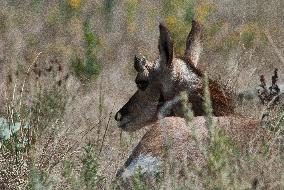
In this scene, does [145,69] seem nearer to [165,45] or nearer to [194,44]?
[165,45]

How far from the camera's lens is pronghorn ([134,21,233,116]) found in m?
7.36

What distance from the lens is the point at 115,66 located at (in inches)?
570

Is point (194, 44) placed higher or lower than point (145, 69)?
lower

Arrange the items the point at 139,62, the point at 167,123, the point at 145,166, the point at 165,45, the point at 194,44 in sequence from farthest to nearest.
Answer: the point at 194,44
the point at 139,62
the point at 165,45
the point at 167,123
the point at 145,166

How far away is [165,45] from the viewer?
739cm

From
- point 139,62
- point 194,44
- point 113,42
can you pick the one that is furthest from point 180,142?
point 113,42

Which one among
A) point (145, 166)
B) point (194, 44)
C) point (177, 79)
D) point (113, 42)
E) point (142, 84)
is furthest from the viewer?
point (113, 42)

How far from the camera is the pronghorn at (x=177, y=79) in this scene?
290 inches

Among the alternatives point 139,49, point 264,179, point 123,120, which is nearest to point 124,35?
point 139,49

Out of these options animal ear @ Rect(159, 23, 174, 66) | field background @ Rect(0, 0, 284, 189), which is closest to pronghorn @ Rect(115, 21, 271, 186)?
animal ear @ Rect(159, 23, 174, 66)

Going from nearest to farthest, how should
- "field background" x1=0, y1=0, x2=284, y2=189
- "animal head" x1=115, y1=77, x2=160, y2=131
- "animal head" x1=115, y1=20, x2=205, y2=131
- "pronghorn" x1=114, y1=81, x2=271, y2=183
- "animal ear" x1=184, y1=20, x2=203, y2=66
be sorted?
"pronghorn" x1=114, y1=81, x2=271, y2=183 < "animal head" x1=115, y1=20, x2=205, y2=131 < "animal head" x1=115, y1=77, x2=160, y2=131 < "animal ear" x1=184, y1=20, x2=203, y2=66 < "field background" x1=0, y1=0, x2=284, y2=189

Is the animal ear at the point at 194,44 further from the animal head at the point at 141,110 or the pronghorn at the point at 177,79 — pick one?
the animal head at the point at 141,110

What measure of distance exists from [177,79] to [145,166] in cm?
167

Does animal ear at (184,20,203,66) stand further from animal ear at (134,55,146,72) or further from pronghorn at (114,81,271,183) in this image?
pronghorn at (114,81,271,183)
